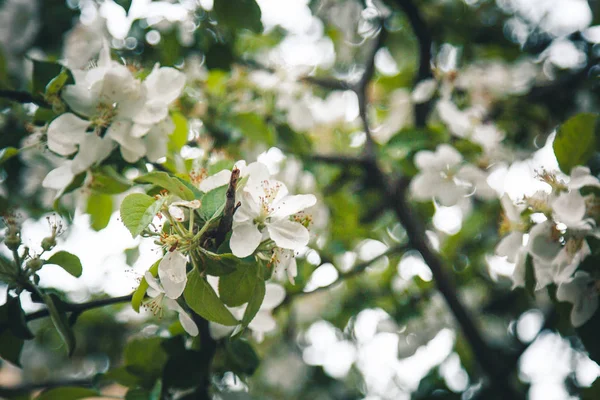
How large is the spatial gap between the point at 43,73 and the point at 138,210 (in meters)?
0.54

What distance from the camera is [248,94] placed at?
2.03m

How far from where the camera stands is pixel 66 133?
1178mm

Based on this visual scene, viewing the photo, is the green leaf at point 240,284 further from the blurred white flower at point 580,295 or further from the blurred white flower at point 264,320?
the blurred white flower at point 580,295

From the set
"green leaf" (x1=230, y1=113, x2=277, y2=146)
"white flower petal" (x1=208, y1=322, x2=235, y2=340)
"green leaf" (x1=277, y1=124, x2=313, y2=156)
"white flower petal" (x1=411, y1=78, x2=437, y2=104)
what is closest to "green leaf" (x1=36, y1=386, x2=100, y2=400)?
"white flower petal" (x1=208, y1=322, x2=235, y2=340)

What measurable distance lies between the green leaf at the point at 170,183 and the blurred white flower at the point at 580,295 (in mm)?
835

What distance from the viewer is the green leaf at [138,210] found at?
0.87 meters

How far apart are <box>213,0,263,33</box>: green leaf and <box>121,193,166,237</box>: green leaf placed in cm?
62

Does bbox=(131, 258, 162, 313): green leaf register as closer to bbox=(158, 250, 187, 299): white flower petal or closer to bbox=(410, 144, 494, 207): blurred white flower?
bbox=(158, 250, 187, 299): white flower petal

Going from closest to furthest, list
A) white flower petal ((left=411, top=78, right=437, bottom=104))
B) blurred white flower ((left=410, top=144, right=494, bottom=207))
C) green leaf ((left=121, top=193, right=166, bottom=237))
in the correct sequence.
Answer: green leaf ((left=121, top=193, right=166, bottom=237)), blurred white flower ((left=410, top=144, right=494, bottom=207)), white flower petal ((left=411, top=78, right=437, bottom=104))

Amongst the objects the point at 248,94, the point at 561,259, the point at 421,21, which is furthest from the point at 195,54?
the point at 561,259

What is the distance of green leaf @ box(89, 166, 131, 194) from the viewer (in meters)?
1.28

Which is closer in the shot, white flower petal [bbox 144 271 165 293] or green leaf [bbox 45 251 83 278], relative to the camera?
white flower petal [bbox 144 271 165 293]

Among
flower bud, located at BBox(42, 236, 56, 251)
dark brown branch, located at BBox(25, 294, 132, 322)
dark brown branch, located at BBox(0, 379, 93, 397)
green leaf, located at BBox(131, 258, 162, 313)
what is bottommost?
dark brown branch, located at BBox(0, 379, 93, 397)

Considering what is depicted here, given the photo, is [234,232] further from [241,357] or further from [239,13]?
[239,13]
